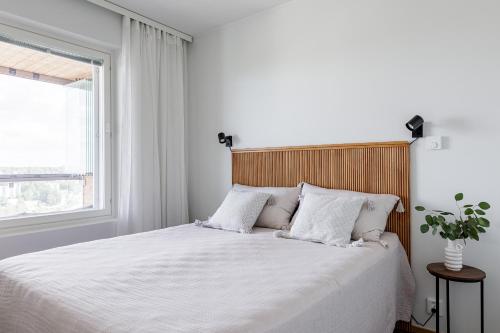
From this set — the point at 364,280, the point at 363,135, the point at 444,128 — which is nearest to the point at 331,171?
the point at 363,135

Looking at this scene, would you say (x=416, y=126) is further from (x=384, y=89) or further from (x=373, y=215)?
(x=373, y=215)

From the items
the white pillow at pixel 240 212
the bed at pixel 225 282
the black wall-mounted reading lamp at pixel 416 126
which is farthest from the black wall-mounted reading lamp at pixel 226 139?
the black wall-mounted reading lamp at pixel 416 126

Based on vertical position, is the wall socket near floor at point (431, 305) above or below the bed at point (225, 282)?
below

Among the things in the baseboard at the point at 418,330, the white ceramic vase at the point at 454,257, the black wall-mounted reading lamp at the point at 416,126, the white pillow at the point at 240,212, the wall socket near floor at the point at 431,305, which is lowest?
the baseboard at the point at 418,330

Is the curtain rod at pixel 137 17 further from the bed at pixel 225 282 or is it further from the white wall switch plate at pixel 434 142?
the white wall switch plate at pixel 434 142

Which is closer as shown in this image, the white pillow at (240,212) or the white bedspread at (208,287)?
the white bedspread at (208,287)

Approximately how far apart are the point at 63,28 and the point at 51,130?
87 centimetres

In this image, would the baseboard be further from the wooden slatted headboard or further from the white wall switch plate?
the white wall switch plate

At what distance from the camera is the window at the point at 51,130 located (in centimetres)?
250

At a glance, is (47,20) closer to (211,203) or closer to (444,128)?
(211,203)

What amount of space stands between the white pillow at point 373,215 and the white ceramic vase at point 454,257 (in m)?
0.39

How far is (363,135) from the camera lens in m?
2.47

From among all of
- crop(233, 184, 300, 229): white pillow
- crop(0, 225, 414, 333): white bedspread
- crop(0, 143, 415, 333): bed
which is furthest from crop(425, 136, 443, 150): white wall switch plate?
crop(233, 184, 300, 229): white pillow

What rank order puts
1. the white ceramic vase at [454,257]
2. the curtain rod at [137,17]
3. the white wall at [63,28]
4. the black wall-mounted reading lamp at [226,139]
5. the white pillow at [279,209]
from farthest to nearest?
the black wall-mounted reading lamp at [226,139]
the curtain rod at [137,17]
the white pillow at [279,209]
the white wall at [63,28]
the white ceramic vase at [454,257]
